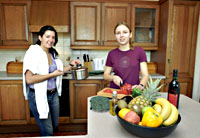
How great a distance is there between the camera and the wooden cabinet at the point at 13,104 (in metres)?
2.29

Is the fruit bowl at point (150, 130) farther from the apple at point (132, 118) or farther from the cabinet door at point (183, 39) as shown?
the cabinet door at point (183, 39)

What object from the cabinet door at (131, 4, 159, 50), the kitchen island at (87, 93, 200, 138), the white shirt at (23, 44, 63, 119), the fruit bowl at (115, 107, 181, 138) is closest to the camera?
the fruit bowl at (115, 107, 181, 138)

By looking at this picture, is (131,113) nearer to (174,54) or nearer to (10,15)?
(174,54)

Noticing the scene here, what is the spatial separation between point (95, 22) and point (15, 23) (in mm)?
1298

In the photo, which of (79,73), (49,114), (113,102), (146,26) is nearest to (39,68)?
(79,73)

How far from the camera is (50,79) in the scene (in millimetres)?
1545

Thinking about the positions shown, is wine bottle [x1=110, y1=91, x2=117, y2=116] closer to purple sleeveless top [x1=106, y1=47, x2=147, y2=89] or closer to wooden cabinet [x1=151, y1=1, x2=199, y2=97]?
purple sleeveless top [x1=106, y1=47, x2=147, y2=89]

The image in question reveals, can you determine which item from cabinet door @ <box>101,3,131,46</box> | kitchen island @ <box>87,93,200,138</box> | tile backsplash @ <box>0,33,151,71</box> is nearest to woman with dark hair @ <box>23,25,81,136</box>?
kitchen island @ <box>87,93,200,138</box>

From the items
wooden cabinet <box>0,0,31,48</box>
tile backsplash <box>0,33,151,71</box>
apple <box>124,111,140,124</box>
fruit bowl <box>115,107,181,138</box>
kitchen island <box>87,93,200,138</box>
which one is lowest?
kitchen island <box>87,93,200,138</box>

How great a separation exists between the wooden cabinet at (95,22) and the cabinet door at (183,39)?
0.78 meters

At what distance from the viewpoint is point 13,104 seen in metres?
2.33

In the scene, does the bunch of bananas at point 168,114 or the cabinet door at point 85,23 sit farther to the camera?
the cabinet door at point 85,23

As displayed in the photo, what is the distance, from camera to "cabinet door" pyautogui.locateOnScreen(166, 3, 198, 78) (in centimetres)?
237

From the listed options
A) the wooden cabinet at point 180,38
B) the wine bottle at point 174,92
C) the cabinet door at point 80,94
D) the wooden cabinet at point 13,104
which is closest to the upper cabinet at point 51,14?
the cabinet door at point 80,94
